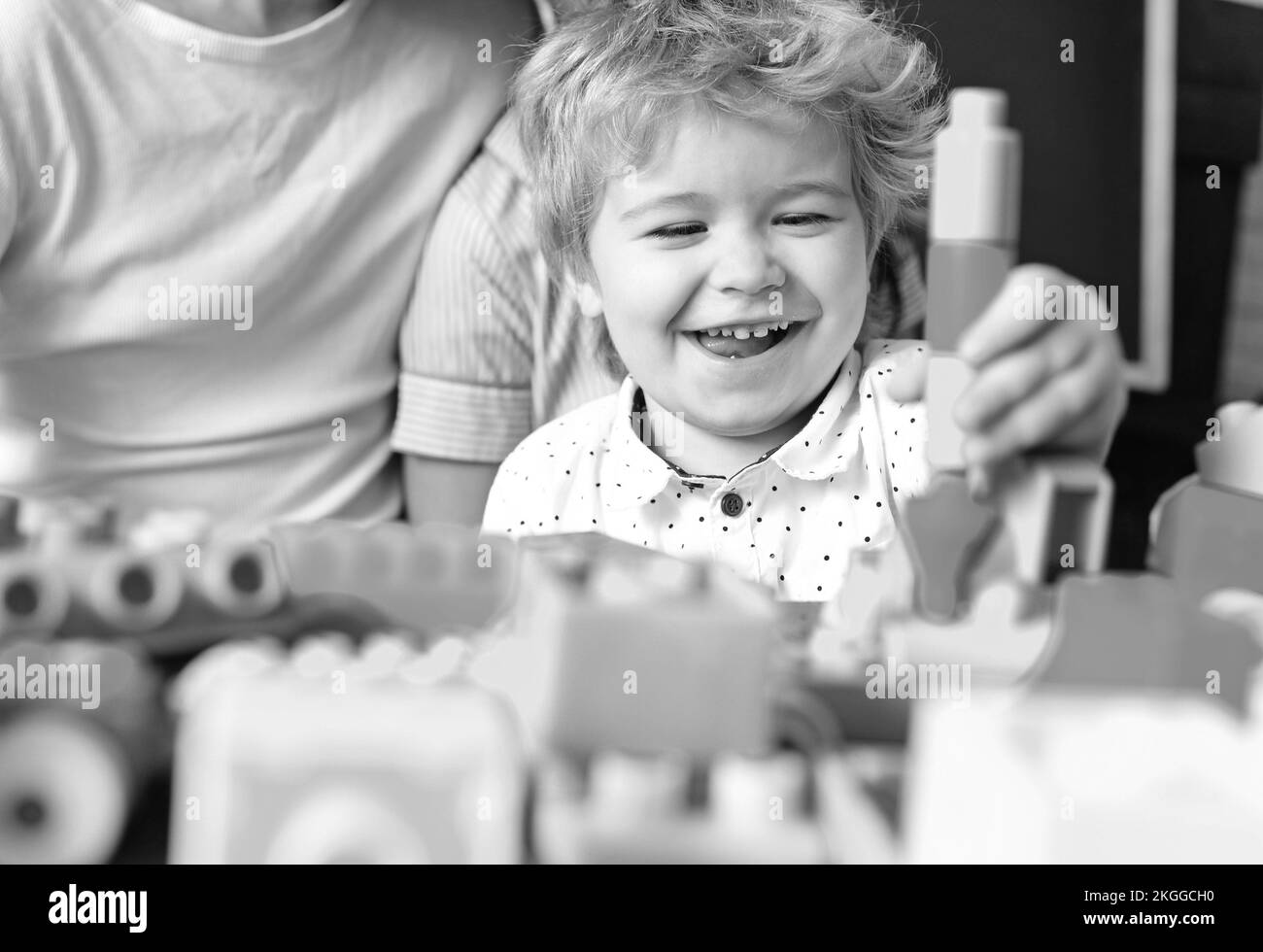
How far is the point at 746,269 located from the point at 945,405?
272mm

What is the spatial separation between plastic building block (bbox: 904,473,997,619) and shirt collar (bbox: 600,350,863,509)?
34cm

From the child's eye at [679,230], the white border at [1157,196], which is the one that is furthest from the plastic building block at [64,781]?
the white border at [1157,196]

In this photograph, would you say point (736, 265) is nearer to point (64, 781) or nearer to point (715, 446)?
point (715, 446)

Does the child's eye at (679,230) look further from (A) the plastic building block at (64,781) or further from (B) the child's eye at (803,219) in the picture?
(A) the plastic building block at (64,781)

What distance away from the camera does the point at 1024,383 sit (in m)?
0.45

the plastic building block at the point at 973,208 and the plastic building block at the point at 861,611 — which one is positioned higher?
the plastic building block at the point at 973,208

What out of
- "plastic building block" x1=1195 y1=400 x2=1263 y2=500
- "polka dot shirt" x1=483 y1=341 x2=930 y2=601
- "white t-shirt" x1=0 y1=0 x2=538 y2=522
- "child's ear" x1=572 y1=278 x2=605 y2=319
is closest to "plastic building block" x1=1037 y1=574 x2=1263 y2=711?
"plastic building block" x1=1195 y1=400 x2=1263 y2=500

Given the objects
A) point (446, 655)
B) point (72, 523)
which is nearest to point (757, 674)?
point (446, 655)

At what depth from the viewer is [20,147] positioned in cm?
77

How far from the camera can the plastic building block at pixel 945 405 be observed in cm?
44

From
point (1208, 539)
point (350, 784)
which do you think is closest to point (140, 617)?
point (350, 784)

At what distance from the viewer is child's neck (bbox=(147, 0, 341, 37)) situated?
84 centimetres

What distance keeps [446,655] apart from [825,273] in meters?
0.40

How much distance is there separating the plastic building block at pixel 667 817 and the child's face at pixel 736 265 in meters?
0.40
